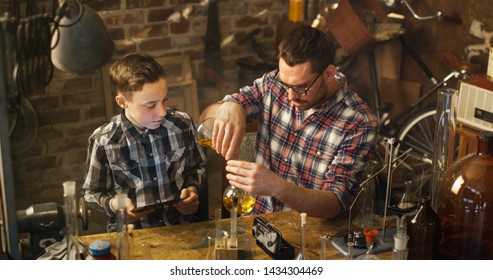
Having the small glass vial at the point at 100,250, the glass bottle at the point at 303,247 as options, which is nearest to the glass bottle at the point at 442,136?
the glass bottle at the point at 303,247

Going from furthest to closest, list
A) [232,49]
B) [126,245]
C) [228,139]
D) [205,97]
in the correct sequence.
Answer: [232,49]
[205,97]
[228,139]
[126,245]

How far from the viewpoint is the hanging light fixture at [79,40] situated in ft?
7.09

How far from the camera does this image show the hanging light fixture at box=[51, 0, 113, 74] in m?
2.16

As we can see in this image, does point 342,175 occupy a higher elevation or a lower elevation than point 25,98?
lower

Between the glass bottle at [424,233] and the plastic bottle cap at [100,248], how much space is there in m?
0.77

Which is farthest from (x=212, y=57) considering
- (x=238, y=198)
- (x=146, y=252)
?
(x=146, y=252)

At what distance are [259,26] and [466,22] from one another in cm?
Answer: 95

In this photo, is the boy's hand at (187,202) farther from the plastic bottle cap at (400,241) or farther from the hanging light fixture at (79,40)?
the plastic bottle cap at (400,241)

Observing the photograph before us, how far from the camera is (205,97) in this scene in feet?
8.02

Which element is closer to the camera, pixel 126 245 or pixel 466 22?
pixel 126 245

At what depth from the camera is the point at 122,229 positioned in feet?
6.22

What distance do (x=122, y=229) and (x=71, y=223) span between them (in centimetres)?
12
